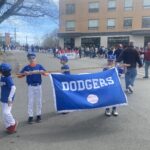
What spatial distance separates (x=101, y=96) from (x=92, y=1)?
60.1 metres

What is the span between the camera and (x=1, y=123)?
25.4 ft

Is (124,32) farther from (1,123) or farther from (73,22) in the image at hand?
(1,123)

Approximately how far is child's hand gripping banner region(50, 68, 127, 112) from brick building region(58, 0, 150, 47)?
52740 mm

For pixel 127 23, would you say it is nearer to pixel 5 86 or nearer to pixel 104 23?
pixel 104 23

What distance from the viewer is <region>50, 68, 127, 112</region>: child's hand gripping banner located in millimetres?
7426

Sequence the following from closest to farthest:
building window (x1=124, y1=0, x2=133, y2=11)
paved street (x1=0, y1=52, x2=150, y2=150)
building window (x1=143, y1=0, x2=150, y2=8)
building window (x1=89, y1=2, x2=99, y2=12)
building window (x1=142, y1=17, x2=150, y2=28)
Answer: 1. paved street (x1=0, y1=52, x2=150, y2=150)
2. building window (x1=142, y1=17, x2=150, y2=28)
3. building window (x1=143, y1=0, x2=150, y2=8)
4. building window (x1=124, y1=0, x2=133, y2=11)
5. building window (x1=89, y1=2, x2=99, y2=12)

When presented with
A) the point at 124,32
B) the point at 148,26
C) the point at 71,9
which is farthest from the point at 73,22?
the point at 148,26

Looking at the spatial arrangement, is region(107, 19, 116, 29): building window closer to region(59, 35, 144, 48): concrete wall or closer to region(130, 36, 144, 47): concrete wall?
region(59, 35, 144, 48): concrete wall

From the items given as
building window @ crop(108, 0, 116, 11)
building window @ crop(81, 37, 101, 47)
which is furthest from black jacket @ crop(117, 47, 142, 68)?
building window @ crop(108, 0, 116, 11)

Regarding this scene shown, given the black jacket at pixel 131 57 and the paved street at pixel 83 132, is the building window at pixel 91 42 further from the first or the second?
the paved street at pixel 83 132

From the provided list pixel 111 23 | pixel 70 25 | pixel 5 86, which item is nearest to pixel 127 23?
pixel 111 23

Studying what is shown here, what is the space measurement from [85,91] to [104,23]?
2280 inches

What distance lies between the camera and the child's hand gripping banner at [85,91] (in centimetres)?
743

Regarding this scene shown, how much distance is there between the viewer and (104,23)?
64.5 meters
